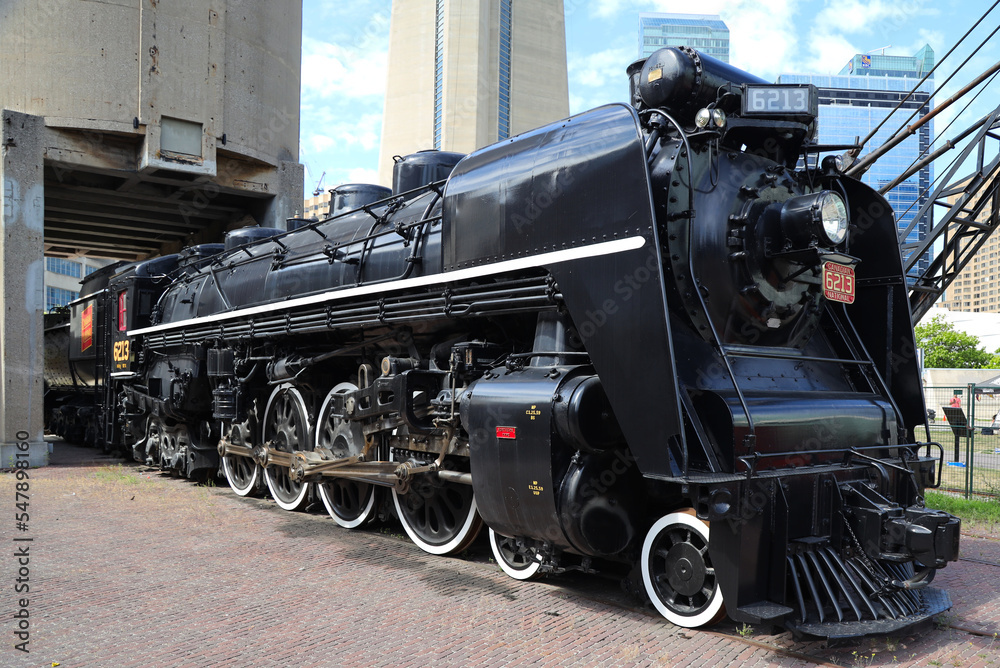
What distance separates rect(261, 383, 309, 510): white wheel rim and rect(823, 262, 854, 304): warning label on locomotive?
521cm

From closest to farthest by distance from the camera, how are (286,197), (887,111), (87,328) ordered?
(887,111) → (87,328) → (286,197)

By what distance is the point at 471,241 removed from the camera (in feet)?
17.4

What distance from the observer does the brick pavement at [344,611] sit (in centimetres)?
381

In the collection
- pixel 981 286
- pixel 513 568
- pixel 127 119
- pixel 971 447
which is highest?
pixel 981 286

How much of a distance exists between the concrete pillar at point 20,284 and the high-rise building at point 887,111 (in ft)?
40.3

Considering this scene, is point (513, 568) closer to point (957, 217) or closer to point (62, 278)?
point (957, 217)

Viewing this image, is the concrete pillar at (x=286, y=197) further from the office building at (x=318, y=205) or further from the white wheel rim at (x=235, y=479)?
the white wheel rim at (x=235, y=479)

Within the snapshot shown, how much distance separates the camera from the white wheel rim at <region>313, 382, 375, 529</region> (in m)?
6.93

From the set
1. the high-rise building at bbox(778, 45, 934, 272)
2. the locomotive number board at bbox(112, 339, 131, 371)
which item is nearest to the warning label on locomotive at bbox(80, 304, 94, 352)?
the locomotive number board at bbox(112, 339, 131, 371)

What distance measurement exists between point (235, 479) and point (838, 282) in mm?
7738

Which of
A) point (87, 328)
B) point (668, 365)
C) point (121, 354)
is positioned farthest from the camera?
point (87, 328)

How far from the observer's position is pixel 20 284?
39.7 ft

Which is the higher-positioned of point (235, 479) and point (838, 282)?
point (838, 282)

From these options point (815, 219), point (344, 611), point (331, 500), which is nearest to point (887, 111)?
point (815, 219)
